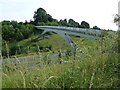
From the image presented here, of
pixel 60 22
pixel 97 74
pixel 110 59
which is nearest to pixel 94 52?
pixel 110 59

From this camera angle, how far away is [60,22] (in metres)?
19.5

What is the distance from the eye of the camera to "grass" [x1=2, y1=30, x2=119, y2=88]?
367cm

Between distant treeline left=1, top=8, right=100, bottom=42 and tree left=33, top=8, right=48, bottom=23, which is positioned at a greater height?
tree left=33, top=8, right=48, bottom=23

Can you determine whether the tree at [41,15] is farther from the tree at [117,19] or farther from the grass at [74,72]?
the grass at [74,72]

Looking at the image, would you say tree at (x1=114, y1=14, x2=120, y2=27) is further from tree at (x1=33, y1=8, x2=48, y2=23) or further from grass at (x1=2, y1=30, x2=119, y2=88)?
tree at (x1=33, y1=8, x2=48, y2=23)

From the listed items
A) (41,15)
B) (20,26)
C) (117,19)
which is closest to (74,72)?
(117,19)

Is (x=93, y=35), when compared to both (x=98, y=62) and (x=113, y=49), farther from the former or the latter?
(x=98, y=62)

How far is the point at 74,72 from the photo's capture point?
3908 mm

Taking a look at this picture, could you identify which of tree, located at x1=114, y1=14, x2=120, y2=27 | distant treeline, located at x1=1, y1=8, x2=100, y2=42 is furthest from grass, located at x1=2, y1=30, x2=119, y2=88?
distant treeline, located at x1=1, y1=8, x2=100, y2=42

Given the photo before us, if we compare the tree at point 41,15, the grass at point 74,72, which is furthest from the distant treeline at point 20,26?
the grass at point 74,72

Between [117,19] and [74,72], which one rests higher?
[117,19]

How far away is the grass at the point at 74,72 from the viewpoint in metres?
3.67

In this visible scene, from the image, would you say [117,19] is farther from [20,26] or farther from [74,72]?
[20,26]

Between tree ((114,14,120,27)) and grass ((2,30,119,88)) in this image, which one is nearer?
grass ((2,30,119,88))
